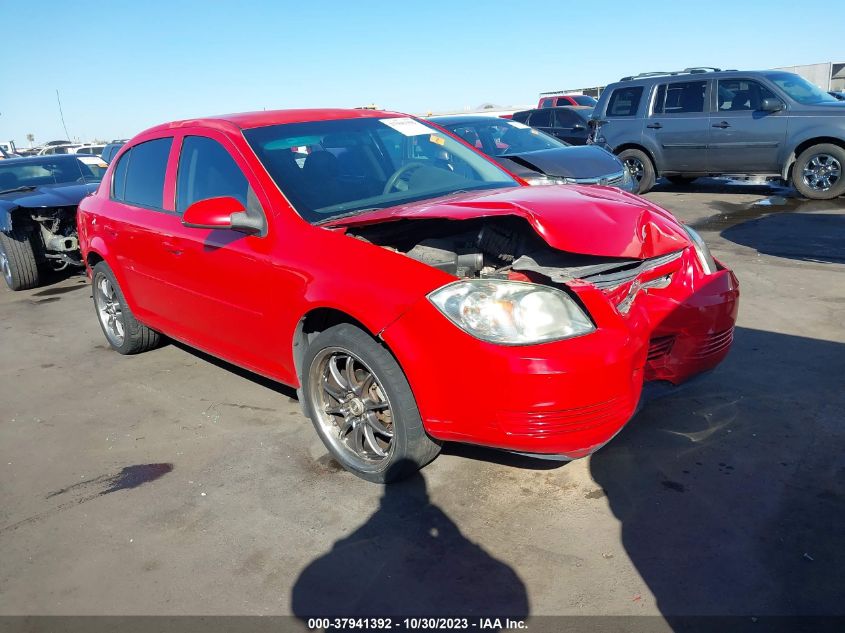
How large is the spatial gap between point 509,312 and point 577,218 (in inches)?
22.4

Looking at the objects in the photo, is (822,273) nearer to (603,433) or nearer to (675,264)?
(675,264)

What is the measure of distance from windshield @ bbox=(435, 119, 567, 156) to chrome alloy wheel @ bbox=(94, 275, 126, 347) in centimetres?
540

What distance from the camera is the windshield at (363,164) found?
361 centimetres

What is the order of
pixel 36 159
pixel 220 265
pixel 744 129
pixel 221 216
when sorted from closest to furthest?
pixel 221 216 → pixel 220 265 → pixel 36 159 → pixel 744 129

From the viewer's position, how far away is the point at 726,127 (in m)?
10.9

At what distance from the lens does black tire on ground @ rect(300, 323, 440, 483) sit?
2947 millimetres

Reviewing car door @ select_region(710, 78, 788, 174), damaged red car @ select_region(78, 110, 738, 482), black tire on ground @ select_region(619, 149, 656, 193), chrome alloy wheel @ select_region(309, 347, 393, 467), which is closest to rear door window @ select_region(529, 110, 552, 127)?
black tire on ground @ select_region(619, 149, 656, 193)

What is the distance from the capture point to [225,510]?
3.18m

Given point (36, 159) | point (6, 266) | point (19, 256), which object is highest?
point (36, 159)

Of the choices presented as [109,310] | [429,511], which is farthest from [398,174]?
[109,310]

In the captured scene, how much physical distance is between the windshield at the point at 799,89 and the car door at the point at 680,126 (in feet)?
3.41

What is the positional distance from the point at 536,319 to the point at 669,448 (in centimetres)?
115

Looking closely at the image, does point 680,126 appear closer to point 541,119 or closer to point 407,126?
point 541,119

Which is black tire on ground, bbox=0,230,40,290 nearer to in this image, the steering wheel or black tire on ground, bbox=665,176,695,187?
the steering wheel
